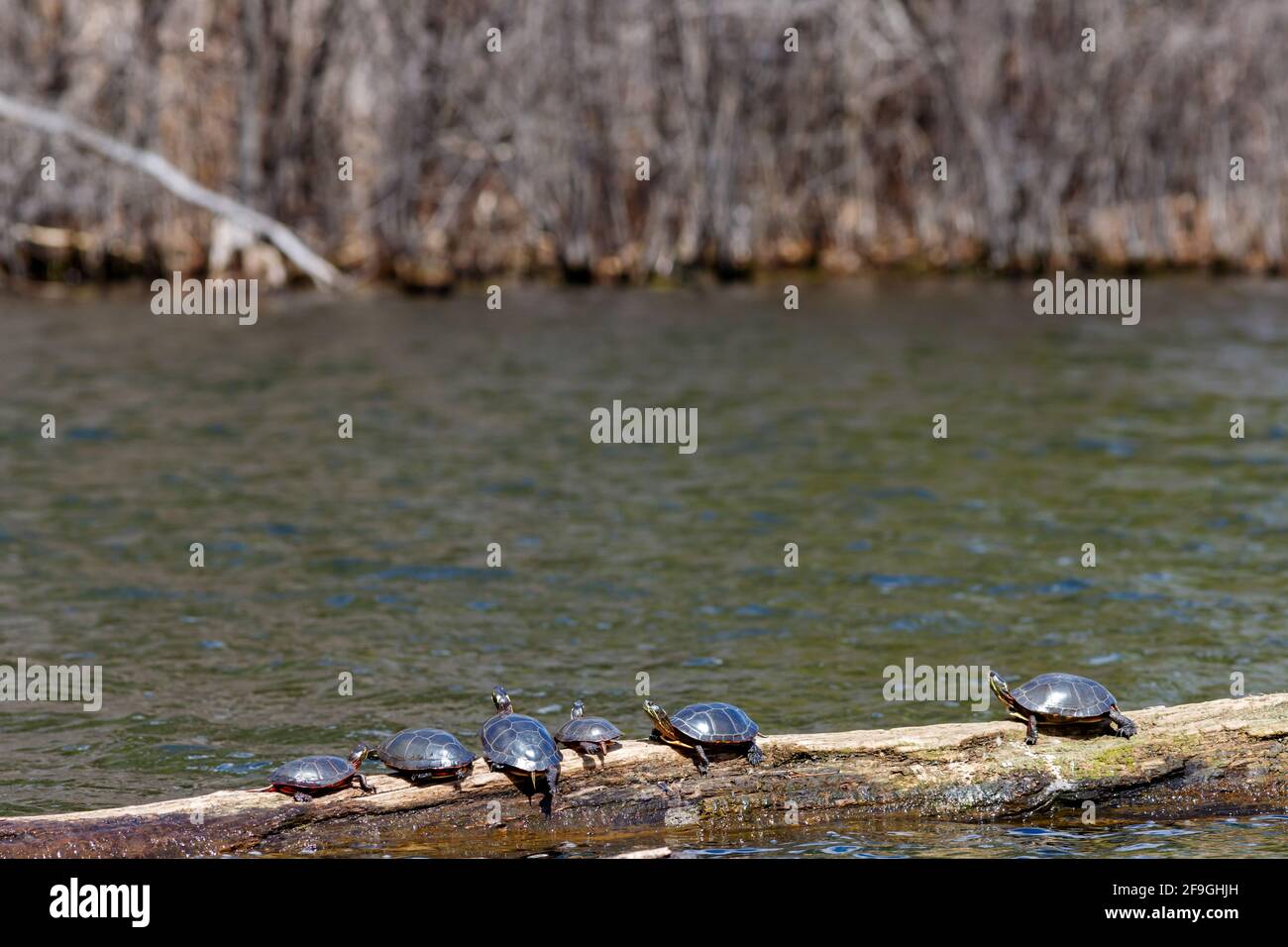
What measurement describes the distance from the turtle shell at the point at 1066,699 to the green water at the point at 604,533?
630 mm

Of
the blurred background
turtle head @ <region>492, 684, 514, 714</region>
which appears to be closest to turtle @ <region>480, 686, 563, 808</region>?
turtle head @ <region>492, 684, 514, 714</region>

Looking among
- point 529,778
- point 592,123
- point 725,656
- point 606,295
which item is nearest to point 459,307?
point 606,295

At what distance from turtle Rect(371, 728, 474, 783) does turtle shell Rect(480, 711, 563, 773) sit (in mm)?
123

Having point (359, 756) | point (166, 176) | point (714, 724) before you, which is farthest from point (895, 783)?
point (166, 176)

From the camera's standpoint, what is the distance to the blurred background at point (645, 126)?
86.8ft

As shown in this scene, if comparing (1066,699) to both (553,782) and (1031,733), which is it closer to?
(1031,733)

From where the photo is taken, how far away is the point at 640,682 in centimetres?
853

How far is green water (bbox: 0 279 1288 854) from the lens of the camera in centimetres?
828

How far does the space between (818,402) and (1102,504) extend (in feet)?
16.4

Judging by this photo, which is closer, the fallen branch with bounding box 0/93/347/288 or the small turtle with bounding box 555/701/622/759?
the small turtle with bounding box 555/701/622/759

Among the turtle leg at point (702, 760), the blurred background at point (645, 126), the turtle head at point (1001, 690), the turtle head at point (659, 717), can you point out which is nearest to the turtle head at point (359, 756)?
the turtle head at point (659, 717)

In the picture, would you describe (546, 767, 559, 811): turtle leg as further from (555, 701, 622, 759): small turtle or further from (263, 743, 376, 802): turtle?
(263, 743, 376, 802): turtle

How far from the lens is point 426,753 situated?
623 cm

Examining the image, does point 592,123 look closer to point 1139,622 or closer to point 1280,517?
point 1280,517
